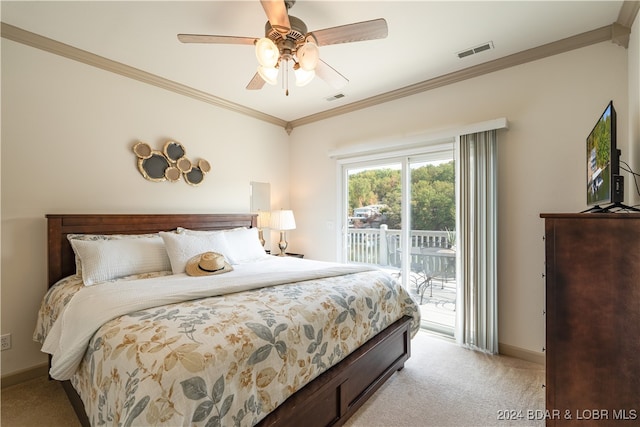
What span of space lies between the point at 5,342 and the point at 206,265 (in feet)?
5.34

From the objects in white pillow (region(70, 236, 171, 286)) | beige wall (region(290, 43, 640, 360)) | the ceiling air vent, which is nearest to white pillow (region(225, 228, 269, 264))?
white pillow (region(70, 236, 171, 286))

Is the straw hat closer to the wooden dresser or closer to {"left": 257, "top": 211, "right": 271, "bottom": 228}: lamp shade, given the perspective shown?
{"left": 257, "top": 211, "right": 271, "bottom": 228}: lamp shade

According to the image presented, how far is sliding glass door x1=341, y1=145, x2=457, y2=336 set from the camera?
3.20 m

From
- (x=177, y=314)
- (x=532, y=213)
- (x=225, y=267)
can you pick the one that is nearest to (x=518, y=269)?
(x=532, y=213)

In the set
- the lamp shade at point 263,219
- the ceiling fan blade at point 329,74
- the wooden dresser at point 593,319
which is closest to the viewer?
the wooden dresser at point 593,319

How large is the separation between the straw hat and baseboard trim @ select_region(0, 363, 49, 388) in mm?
1461

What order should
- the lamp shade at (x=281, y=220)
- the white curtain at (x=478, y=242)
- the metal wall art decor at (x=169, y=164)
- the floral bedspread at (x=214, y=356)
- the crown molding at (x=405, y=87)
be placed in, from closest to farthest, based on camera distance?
the floral bedspread at (x=214, y=356) < the crown molding at (x=405, y=87) < the white curtain at (x=478, y=242) < the metal wall art decor at (x=169, y=164) < the lamp shade at (x=281, y=220)

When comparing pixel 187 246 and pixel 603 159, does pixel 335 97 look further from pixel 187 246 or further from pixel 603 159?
pixel 603 159

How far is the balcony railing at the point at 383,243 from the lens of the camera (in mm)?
3283

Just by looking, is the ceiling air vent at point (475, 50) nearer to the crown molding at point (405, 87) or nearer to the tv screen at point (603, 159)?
the crown molding at point (405, 87)

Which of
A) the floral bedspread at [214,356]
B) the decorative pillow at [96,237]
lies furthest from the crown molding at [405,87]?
the floral bedspread at [214,356]

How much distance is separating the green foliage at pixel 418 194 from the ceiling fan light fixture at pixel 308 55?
81.0 inches

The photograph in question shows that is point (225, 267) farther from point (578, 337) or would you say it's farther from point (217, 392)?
point (578, 337)

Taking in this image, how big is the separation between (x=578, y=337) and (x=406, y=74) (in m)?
2.65
